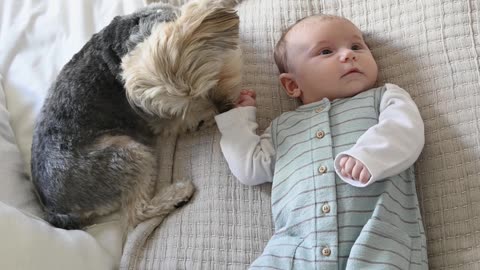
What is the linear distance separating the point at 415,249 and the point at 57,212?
95 cm

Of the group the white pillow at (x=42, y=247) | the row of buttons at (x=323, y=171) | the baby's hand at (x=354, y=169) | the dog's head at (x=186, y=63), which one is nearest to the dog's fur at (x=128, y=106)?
the dog's head at (x=186, y=63)

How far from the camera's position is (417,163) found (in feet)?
4.50

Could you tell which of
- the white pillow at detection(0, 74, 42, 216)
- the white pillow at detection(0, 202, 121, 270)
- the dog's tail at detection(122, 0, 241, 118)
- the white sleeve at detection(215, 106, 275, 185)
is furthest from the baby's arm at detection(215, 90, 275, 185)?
the white pillow at detection(0, 74, 42, 216)

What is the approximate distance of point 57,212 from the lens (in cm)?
152

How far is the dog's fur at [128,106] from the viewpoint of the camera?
1396 millimetres

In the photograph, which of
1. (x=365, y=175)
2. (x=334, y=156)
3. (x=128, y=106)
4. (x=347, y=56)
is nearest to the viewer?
(x=365, y=175)

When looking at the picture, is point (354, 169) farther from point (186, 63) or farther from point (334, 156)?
point (186, 63)

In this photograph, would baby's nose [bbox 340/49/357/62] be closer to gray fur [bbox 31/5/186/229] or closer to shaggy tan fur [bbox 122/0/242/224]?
shaggy tan fur [bbox 122/0/242/224]

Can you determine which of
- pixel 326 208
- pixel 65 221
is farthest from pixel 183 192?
pixel 326 208

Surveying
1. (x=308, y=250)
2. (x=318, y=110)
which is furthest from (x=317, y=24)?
(x=308, y=250)

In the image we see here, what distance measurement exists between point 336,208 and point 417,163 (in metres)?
0.27

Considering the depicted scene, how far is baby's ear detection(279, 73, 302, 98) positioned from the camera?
156 centimetres

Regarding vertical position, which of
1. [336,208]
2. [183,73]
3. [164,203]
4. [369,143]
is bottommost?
[164,203]

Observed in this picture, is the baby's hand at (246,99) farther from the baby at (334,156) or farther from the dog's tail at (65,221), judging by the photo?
the dog's tail at (65,221)
